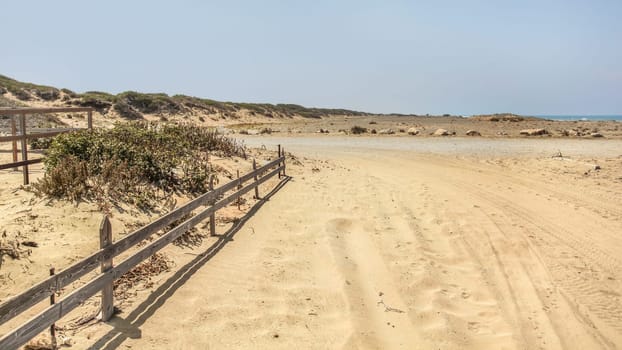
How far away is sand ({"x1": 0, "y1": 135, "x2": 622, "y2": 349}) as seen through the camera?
560 centimetres

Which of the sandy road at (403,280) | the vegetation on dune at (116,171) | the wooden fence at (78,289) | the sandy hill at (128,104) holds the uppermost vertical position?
the sandy hill at (128,104)

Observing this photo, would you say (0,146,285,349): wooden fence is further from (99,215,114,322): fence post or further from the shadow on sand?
the shadow on sand

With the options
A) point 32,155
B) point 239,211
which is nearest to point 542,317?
point 239,211

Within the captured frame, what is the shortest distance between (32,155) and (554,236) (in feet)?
48.4

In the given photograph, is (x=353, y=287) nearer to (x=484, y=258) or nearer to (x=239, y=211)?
(x=484, y=258)

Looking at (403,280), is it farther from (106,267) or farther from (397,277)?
(106,267)

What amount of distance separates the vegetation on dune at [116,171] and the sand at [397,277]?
6.78 ft

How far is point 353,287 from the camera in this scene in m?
7.03

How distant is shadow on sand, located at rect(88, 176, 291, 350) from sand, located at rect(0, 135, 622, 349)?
0.02 metres

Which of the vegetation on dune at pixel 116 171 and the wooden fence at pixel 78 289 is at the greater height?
the vegetation on dune at pixel 116 171

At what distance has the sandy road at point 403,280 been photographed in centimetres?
562

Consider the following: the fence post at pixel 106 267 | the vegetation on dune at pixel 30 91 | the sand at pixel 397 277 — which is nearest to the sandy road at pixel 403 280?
the sand at pixel 397 277

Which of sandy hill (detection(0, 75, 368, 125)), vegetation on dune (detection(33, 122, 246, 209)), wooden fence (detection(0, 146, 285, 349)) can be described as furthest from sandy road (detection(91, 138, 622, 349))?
sandy hill (detection(0, 75, 368, 125))

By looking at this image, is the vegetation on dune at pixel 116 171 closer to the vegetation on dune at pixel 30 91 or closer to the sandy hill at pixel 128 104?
the sandy hill at pixel 128 104
